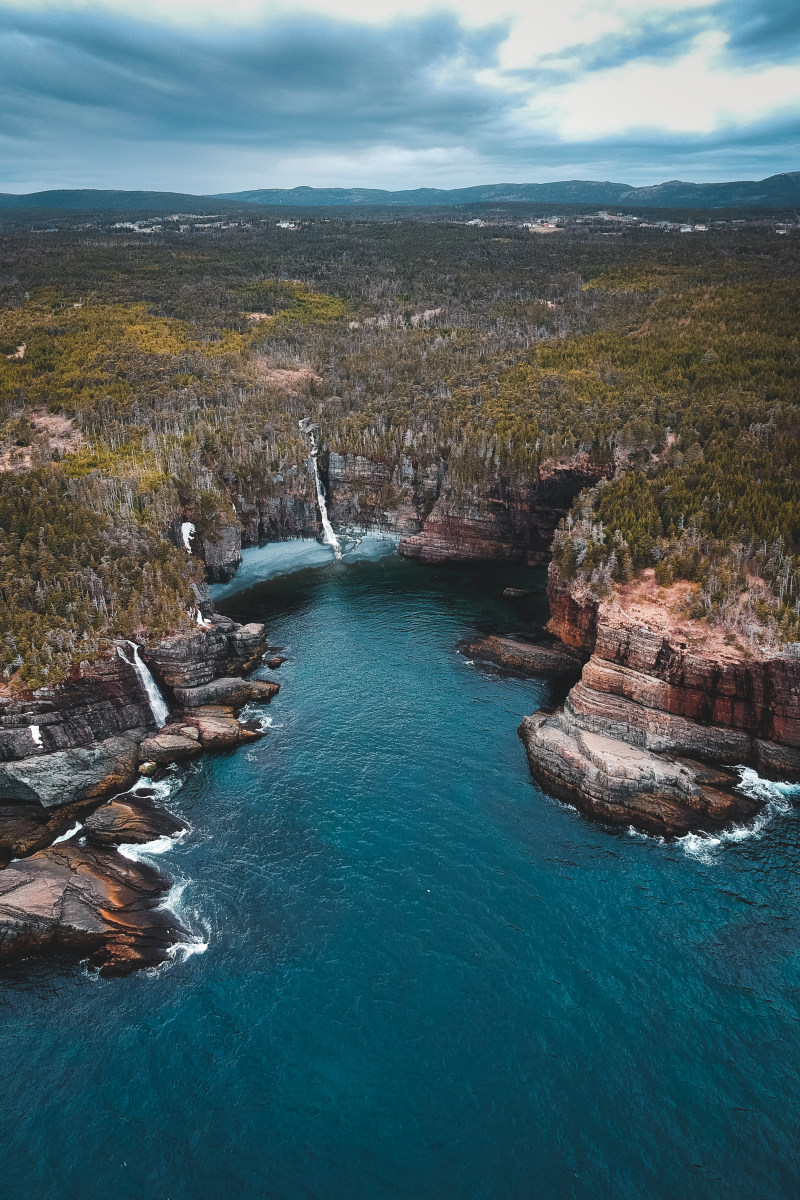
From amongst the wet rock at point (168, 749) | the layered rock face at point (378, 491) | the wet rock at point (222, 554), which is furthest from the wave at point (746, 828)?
the layered rock face at point (378, 491)

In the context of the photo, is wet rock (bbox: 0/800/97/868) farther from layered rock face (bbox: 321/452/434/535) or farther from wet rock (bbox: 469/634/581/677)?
layered rock face (bbox: 321/452/434/535)

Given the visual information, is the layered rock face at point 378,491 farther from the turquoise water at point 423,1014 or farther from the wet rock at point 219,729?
the turquoise water at point 423,1014

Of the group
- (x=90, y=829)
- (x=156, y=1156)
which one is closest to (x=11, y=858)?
(x=90, y=829)

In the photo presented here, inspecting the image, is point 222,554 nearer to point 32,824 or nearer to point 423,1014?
point 32,824

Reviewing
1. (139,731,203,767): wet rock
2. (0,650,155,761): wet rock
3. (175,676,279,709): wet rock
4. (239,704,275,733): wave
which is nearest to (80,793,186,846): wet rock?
(139,731,203,767): wet rock

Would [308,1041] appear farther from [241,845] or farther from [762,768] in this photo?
[762,768]

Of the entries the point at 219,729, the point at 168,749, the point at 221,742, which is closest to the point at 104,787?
the point at 168,749
